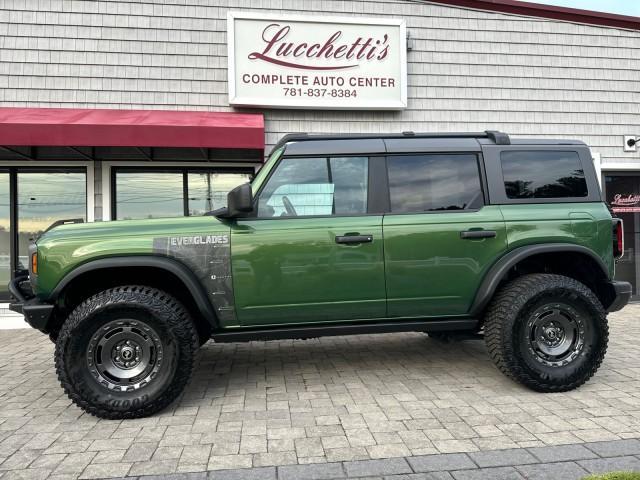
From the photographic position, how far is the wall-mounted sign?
27.1 feet

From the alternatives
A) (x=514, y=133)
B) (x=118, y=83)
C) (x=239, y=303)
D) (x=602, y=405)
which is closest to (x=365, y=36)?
(x=514, y=133)

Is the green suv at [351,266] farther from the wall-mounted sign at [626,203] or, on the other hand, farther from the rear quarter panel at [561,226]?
the wall-mounted sign at [626,203]

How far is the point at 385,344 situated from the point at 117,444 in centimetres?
328

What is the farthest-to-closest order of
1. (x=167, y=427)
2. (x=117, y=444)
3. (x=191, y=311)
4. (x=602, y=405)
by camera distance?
(x=191, y=311), (x=602, y=405), (x=167, y=427), (x=117, y=444)

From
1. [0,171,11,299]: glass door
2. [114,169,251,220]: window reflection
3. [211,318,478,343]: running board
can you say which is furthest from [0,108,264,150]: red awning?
[211,318,478,343]: running board

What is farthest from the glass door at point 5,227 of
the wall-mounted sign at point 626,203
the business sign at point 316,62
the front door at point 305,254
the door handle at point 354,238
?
the wall-mounted sign at point 626,203

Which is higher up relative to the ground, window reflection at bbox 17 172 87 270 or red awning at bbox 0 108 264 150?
red awning at bbox 0 108 264 150

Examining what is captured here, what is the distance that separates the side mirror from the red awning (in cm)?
317

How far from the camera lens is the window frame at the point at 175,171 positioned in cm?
729

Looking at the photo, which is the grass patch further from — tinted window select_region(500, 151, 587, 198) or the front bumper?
the front bumper

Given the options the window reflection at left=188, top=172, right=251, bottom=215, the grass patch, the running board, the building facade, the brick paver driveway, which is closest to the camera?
the grass patch

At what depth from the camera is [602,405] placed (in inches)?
137

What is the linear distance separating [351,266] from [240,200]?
1.02 m

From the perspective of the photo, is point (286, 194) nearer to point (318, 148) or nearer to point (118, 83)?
point (318, 148)
